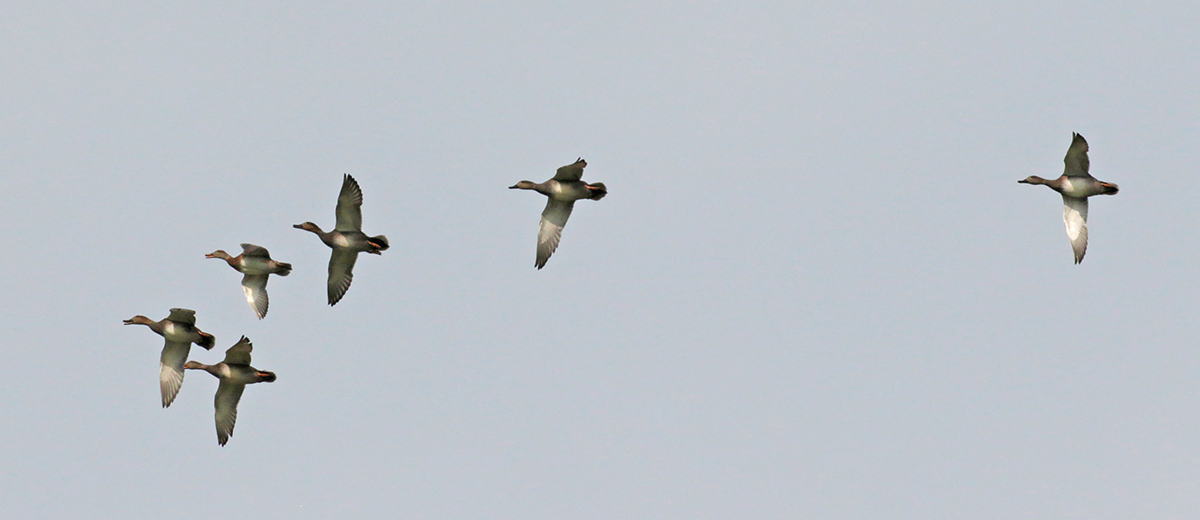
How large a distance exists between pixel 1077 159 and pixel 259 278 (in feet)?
72.9

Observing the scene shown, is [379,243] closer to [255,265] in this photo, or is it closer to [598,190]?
[255,265]

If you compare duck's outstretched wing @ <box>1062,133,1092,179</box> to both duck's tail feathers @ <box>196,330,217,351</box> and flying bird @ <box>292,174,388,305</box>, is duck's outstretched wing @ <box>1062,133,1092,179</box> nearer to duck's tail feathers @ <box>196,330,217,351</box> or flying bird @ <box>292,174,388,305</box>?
flying bird @ <box>292,174,388,305</box>

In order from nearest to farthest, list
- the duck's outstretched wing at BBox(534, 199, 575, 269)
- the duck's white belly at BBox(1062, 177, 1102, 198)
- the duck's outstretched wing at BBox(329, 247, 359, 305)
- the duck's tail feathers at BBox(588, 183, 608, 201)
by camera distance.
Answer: the duck's white belly at BBox(1062, 177, 1102, 198)
the duck's tail feathers at BBox(588, 183, 608, 201)
the duck's outstretched wing at BBox(329, 247, 359, 305)
the duck's outstretched wing at BBox(534, 199, 575, 269)

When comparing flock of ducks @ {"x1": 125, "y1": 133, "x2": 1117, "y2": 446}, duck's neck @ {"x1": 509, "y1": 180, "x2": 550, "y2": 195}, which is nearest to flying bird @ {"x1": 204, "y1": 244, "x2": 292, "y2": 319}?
flock of ducks @ {"x1": 125, "y1": 133, "x2": 1117, "y2": 446}

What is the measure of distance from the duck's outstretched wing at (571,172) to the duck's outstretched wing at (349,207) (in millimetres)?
5370

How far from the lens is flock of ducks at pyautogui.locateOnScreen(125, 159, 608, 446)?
44.5 metres

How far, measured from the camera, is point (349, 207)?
44875 mm

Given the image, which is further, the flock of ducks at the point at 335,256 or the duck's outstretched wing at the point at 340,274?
the duck's outstretched wing at the point at 340,274

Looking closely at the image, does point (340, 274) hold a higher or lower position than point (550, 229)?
lower

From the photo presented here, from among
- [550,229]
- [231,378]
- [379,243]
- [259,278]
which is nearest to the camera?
[231,378]

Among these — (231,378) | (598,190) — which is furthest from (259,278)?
(598,190)

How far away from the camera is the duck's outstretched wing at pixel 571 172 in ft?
148

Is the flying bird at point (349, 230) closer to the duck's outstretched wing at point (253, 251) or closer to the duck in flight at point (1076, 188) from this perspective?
the duck's outstretched wing at point (253, 251)

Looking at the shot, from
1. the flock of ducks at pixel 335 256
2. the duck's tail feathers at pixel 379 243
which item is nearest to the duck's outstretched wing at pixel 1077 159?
the flock of ducks at pixel 335 256
